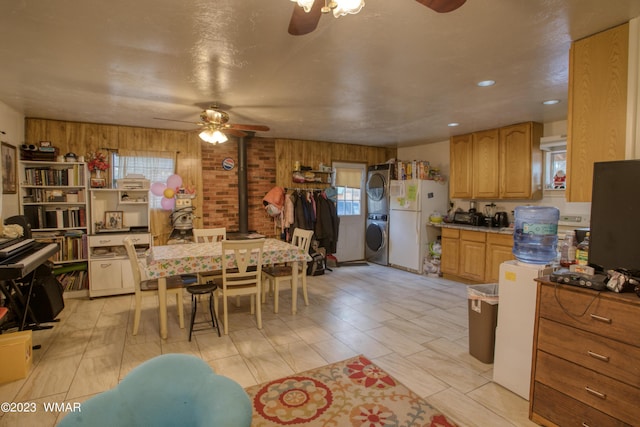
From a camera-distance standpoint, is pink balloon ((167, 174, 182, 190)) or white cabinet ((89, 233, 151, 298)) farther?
pink balloon ((167, 174, 182, 190))

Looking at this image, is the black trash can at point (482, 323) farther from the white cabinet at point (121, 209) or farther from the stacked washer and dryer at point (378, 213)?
the white cabinet at point (121, 209)

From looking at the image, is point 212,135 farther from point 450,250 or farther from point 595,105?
point 450,250

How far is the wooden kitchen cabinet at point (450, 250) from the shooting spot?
5.03m

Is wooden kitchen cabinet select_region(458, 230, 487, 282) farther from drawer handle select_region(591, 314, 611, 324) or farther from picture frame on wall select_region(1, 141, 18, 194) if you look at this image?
picture frame on wall select_region(1, 141, 18, 194)

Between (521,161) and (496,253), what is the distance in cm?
129

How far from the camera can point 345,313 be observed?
3670 mm

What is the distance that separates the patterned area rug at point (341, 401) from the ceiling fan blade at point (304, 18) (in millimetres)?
2159

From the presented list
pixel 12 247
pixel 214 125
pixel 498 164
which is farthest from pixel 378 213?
pixel 12 247

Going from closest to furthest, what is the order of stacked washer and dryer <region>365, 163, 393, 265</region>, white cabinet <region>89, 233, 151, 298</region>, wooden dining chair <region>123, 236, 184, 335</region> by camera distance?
wooden dining chair <region>123, 236, 184, 335</region> < white cabinet <region>89, 233, 151, 298</region> < stacked washer and dryer <region>365, 163, 393, 265</region>

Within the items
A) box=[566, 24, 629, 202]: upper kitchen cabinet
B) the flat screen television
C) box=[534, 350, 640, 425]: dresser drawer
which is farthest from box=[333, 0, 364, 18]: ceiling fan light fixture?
box=[534, 350, 640, 425]: dresser drawer

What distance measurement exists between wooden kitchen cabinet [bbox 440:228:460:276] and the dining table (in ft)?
8.87

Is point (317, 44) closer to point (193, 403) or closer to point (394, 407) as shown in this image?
point (193, 403)

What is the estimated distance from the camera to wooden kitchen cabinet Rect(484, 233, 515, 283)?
14.1ft

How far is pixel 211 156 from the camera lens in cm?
519
